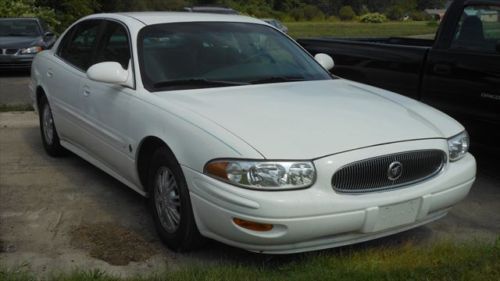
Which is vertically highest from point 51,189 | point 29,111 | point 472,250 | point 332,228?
→ point 332,228

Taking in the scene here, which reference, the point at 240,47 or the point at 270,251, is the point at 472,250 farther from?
the point at 240,47

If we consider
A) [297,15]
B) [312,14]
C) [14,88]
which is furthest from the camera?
[312,14]

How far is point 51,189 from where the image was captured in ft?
17.9

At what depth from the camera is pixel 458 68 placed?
5598mm

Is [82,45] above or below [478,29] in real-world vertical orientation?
below

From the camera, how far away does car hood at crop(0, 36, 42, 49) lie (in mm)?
14636

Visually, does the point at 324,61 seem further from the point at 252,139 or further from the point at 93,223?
the point at 93,223

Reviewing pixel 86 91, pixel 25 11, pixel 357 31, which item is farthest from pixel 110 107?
pixel 357 31

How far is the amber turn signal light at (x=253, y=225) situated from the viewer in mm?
3479

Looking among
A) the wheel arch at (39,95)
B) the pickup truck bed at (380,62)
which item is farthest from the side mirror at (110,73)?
the pickup truck bed at (380,62)

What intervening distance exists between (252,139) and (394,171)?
84cm

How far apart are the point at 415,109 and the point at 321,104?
0.69 meters

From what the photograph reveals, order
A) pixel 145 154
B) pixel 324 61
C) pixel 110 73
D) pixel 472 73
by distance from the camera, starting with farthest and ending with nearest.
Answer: pixel 324 61 → pixel 472 73 → pixel 110 73 → pixel 145 154

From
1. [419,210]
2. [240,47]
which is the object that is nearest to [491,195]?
[419,210]
